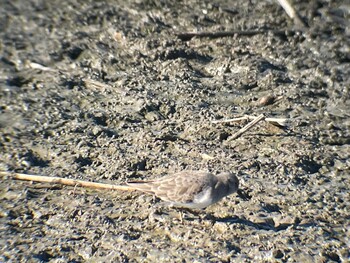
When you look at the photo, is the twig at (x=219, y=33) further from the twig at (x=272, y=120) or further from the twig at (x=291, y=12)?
the twig at (x=272, y=120)

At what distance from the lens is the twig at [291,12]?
1095 centimetres

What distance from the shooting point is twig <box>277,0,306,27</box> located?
10.9m

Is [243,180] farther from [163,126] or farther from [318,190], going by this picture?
[163,126]

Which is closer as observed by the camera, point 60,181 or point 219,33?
point 60,181

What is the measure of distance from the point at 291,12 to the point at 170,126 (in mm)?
3759

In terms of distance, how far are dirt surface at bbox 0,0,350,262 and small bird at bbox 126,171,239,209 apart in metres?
0.15

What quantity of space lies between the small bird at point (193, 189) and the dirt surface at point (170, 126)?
155mm

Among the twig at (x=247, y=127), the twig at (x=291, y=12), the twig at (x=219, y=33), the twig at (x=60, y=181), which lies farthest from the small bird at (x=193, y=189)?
the twig at (x=291, y=12)

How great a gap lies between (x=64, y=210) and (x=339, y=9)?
6.37 metres

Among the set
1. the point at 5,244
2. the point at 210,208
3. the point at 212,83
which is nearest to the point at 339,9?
the point at 212,83

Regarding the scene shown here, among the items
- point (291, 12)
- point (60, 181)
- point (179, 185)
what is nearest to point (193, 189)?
point (179, 185)

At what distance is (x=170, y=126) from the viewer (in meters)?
8.44

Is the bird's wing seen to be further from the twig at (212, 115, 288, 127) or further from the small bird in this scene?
the twig at (212, 115, 288, 127)

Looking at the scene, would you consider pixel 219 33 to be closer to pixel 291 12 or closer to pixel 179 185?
pixel 291 12
